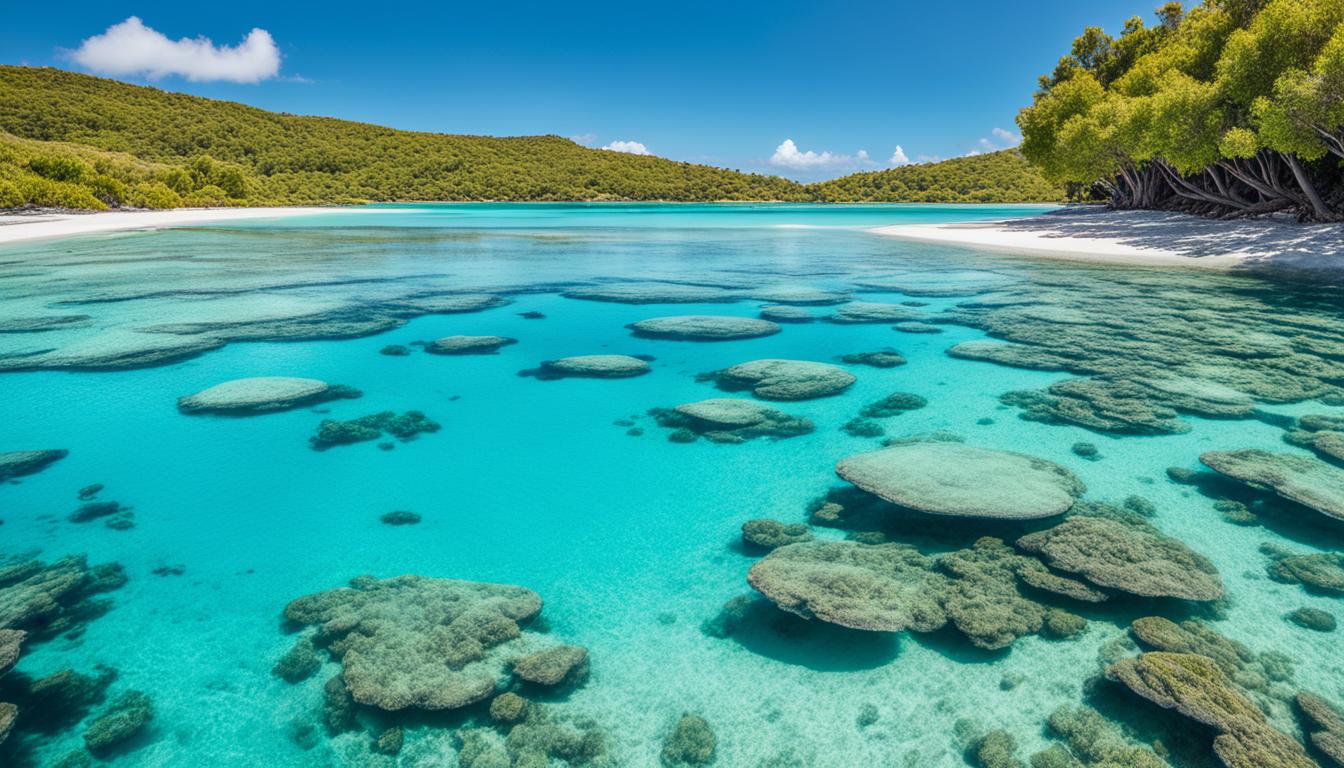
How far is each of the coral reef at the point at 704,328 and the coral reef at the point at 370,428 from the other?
18.1ft

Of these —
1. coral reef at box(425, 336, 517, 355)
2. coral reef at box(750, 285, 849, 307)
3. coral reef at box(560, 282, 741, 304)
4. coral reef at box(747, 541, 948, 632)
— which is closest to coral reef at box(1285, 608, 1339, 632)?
coral reef at box(747, 541, 948, 632)

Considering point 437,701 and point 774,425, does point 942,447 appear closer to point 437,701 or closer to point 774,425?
point 774,425

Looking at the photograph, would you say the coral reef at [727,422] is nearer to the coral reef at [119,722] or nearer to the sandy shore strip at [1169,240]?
the coral reef at [119,722]

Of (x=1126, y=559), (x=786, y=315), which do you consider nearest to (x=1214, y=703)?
(x=1126, y=559)

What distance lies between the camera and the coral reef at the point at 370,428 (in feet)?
26.7

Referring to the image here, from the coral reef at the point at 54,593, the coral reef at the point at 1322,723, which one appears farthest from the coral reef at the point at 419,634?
the coral reef at the point at 1322,723

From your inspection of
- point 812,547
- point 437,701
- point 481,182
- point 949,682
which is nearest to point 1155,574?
point 949,682

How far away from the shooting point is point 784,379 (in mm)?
9891

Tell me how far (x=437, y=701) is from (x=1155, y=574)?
494 cm

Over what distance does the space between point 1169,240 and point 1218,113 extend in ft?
19.6

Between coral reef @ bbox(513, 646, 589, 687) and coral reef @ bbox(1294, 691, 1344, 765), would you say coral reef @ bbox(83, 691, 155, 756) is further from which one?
coral reef @ bbox(1294, 691, 1344, 765)

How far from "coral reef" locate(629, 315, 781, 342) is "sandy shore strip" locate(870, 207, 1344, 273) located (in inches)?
725

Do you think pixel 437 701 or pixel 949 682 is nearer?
pixel 437 701

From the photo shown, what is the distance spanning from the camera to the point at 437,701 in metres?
3.87
